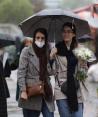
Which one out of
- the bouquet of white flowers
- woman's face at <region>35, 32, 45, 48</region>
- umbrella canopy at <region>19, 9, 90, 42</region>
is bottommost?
the bouquet of white flowers

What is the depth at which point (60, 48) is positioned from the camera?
9.02m

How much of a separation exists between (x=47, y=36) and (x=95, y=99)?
270 cm

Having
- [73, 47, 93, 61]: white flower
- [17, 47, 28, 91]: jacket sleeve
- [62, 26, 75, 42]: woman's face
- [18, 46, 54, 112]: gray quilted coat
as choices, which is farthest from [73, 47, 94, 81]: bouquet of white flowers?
[17, 47, 28, 91]: jacket sleeve

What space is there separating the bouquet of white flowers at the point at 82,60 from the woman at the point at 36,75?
1.34ft

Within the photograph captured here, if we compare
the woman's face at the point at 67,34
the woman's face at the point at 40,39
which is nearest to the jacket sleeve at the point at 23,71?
the woman's face at the point at 40,39

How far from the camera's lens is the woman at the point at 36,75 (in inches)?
349

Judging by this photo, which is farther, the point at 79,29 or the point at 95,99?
the point at 95,99

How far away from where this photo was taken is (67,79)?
8.92 metres

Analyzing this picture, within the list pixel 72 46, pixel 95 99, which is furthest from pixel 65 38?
pixel 95 99

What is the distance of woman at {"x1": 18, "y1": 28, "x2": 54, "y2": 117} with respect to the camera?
29.1 feet

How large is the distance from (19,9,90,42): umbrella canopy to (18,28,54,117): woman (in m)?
0.50

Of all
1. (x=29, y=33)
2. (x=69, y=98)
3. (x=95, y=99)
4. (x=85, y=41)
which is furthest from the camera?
(x=85, y=41)

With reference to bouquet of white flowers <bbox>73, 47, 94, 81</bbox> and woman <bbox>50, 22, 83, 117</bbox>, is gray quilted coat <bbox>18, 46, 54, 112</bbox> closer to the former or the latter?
woman <bbox>50, 22, 83, 117</bbox>

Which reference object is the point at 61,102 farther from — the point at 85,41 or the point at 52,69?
the point at 85,41
